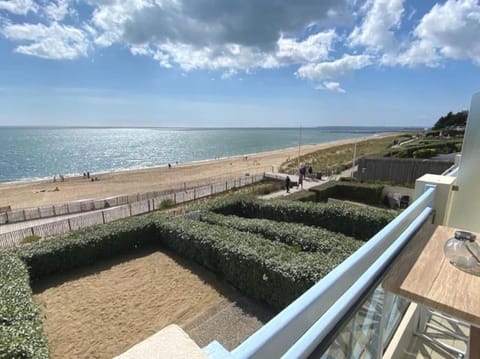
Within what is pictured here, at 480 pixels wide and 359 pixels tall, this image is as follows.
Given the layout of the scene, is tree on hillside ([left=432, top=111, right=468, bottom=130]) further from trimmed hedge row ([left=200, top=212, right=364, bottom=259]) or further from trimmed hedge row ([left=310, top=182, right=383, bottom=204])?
trimmed hedge row ([left=200, top=212, right=364, bottom=259])

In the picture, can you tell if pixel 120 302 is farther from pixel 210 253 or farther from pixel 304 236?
pixel 304 236

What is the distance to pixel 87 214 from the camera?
41.2 feet

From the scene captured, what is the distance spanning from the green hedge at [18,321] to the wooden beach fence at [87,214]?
600cm

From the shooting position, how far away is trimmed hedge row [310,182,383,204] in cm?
1321

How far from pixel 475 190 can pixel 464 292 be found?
2.23 meters

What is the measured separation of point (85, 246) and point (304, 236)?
5.86 meters

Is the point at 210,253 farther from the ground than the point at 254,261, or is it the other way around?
the point at 254,261

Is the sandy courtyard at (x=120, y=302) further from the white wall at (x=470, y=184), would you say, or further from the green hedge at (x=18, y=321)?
the white wall at (x=470, y=184)

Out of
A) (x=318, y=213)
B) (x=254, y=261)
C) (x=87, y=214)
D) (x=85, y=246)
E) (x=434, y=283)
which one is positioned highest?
(x=434, y=283)

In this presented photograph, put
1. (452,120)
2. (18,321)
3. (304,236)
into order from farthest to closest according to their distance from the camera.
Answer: (452,120)
(304,236)
(18,321)

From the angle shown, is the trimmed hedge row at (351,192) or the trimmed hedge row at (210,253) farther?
the trimmed hedge row at (351,192)

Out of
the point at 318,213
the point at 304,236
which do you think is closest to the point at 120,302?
the point at 304,236

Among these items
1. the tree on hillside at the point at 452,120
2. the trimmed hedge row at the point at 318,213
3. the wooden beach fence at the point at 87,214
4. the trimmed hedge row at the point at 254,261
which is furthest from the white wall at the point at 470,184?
the tree on hillside at the point at 452,120

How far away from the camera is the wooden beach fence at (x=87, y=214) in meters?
10.4
